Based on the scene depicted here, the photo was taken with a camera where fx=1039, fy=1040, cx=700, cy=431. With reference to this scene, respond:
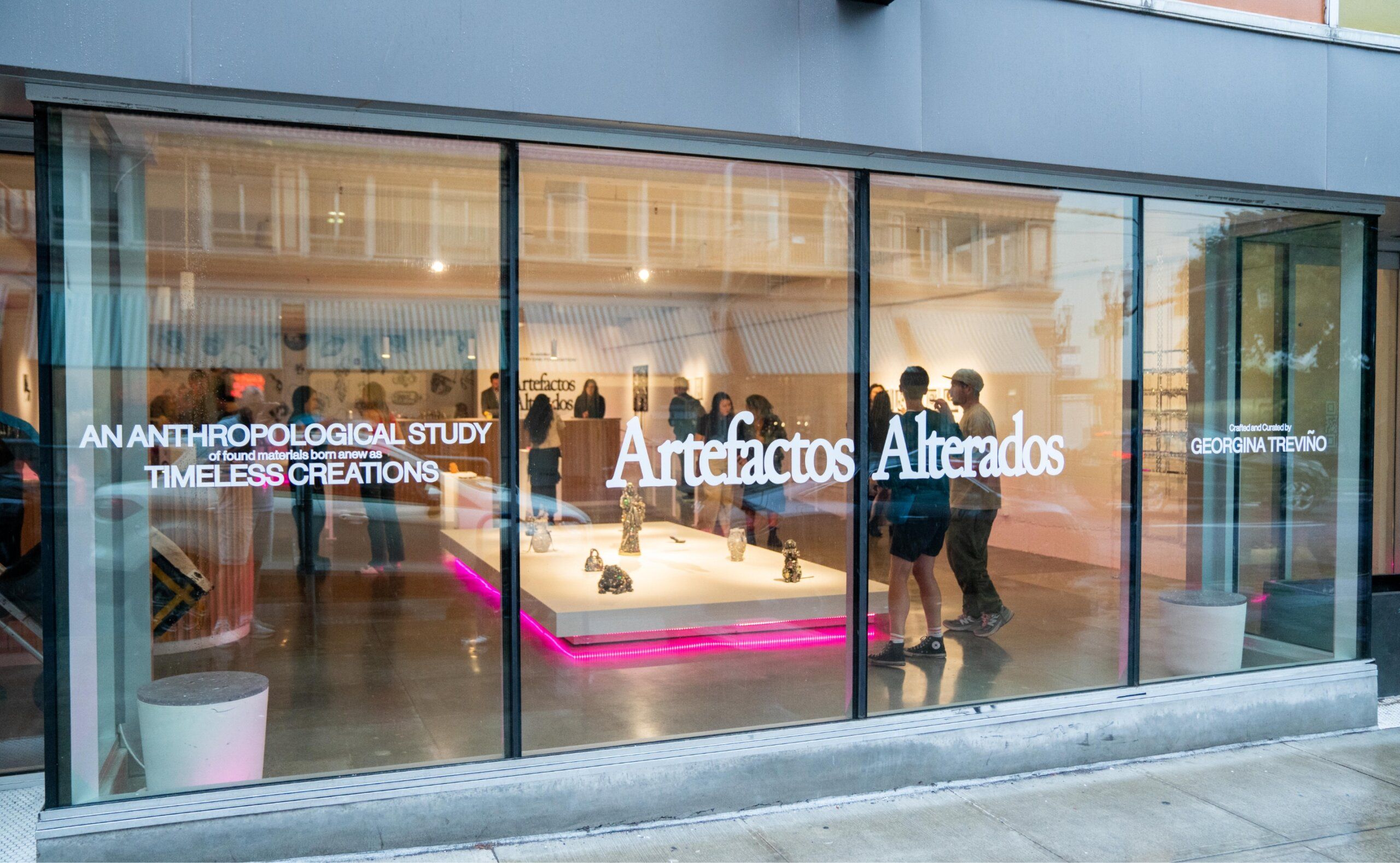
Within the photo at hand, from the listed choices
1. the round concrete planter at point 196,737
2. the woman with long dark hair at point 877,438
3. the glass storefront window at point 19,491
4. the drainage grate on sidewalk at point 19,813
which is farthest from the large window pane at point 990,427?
the glass storefront window at point 19,491

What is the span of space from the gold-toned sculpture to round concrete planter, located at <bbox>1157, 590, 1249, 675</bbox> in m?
3.13

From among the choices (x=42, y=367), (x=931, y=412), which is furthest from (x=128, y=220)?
(x=931, y=412)

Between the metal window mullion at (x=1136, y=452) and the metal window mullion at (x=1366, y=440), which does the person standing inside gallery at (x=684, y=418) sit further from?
the metal window mullion at (x=1366, y=440)

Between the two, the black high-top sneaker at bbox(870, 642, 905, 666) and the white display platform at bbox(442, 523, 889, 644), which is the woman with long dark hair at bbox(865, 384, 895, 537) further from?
the black high-top sneaker at bbox(870, 642, 905, 666)

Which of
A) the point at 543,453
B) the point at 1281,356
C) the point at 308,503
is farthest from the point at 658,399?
the point at 1281,356

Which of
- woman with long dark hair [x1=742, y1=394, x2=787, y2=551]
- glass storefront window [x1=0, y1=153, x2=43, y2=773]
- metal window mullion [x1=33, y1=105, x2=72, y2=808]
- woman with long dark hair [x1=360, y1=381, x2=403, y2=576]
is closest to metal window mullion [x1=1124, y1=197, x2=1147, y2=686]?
woman with long dark hair [x1=742, y1=394, x2=787, y2=551]

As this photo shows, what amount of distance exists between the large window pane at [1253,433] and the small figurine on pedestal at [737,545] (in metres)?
2.71

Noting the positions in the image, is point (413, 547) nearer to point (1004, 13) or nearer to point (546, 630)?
point (546, 630)

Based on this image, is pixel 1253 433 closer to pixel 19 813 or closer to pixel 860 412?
pixel 860 412

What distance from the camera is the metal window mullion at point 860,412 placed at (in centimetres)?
514

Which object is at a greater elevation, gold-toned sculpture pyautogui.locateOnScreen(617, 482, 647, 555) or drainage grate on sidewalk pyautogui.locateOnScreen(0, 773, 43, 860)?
gold-toned sculpture pyautogui.locateOnScreen(617, 482, 647, 555)

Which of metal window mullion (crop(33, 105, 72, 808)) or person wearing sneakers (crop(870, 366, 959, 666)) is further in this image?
person wearing sneakers (crop(870, 366, 959, 666))

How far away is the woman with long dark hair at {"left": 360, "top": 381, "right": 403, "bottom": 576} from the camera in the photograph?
4861mm

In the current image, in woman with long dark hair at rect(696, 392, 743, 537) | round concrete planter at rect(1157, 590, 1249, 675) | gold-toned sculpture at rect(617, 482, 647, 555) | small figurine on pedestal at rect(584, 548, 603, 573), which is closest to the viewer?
woman with long dark hair at rect(696, 392, 743, 537)
